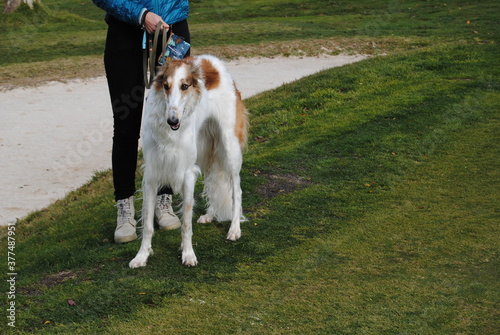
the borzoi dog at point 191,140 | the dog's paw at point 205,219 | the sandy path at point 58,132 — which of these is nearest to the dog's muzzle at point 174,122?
the borzoi dog at point 191,140

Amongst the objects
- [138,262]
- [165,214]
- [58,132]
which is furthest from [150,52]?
[58,132]

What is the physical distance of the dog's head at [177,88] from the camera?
370cm

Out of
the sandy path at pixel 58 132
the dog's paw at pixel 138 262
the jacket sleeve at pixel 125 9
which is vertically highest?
the jacket sleeve at pixel 125 9

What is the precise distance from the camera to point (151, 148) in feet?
13.1

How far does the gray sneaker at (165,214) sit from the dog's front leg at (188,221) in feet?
2.02

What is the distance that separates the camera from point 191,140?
403 cm

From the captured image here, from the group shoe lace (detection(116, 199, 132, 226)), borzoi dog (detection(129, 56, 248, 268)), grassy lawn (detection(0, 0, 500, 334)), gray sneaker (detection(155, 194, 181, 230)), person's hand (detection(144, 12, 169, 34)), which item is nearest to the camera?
grassy lawn (detection(0, 0, 500, 334))

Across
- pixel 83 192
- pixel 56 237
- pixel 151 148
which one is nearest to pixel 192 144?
pixel 151 148

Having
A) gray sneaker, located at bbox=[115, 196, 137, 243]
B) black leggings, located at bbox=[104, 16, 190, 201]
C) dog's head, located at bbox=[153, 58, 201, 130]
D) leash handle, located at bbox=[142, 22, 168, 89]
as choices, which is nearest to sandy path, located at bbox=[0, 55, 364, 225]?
gray sneaker, located at bbox=[115, 196, 137, 243]

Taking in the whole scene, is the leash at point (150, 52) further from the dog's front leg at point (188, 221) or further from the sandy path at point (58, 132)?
the sandy path at point (58, 132)

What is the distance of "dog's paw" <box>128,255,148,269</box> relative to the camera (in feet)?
13.5

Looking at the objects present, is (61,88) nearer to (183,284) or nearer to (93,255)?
(93,255)

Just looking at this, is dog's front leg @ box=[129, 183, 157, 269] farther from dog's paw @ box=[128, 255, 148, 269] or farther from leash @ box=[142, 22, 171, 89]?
leash @ box=[142, 22, 171, 89]

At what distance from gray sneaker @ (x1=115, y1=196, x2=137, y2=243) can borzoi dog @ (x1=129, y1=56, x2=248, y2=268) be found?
0.44 m
